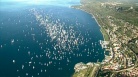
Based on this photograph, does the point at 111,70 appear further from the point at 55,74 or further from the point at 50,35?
the point at 50,35

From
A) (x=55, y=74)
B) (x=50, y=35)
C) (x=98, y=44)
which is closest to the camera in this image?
(x=55, y=74)

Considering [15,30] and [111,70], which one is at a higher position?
[15,30]

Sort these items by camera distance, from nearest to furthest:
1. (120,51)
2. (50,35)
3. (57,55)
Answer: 1. (57,55)
2. (120,51)
3. (50,35)

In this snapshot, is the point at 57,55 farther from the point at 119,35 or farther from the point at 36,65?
the point at 119,35

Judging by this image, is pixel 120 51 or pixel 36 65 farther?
pixel 120 51

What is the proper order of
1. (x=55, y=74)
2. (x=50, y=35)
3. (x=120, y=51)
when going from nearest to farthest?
1. (x=55, y=74)
2. (x=120, y=51)
3. (x=50, y=35)

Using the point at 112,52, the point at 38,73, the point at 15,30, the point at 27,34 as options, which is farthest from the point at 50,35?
the point at 38,73

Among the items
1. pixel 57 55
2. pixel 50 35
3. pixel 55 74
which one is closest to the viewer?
pixel 55 74

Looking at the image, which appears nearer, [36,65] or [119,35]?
[36,65]

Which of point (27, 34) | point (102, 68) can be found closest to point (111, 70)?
point (102, 68)
